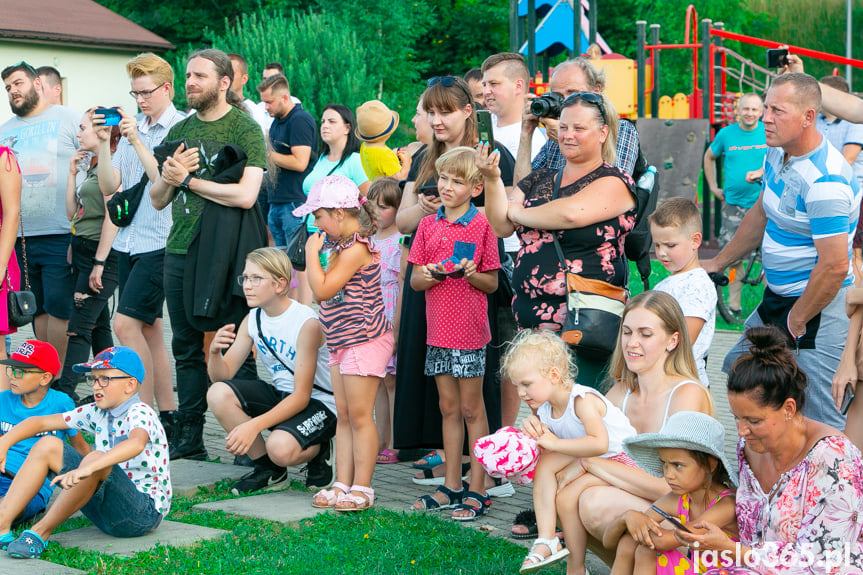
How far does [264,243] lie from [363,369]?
143 cm

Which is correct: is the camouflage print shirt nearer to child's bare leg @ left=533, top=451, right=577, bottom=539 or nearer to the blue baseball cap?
the blue baseball cap

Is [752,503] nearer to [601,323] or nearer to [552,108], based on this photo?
[601,323]

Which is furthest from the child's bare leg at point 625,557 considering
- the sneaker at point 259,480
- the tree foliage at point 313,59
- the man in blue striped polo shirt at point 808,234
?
the tree foliage at point 313,59

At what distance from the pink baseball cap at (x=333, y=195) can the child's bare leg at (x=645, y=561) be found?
235 cm

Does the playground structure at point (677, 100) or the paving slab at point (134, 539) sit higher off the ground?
the playground structure at point (677, 100)

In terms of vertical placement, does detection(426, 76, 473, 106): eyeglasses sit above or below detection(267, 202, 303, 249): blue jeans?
above

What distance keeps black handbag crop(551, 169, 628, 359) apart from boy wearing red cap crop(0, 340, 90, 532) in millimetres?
2476

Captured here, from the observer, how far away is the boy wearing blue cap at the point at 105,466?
14.1 ft

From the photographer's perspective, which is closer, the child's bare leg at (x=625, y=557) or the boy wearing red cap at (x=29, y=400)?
the child's bare leg at (x=625, y=557)

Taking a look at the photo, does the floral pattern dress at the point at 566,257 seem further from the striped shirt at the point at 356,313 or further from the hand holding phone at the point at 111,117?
the hand holding phone at the point at 111,117

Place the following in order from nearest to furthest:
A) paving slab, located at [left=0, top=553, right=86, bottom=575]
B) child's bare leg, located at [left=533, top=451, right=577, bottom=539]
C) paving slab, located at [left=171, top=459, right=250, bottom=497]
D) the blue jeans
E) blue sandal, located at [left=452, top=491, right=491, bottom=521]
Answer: child's bare leg, located at [left=533, top=451, right=577, bottom=539] < paving slab, located at [left=0, top=553, right=86, bottom=575] < blue sandal, located at [left=452, top=491, right=491, bottom=521] < paving slab, located at [left=171, top=459, right=250, bottom=497] < the blue jeans

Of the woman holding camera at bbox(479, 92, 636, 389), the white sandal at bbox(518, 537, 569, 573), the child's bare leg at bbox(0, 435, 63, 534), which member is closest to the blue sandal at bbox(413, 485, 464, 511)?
the woman holding camera at bbox(479, 92, 636, 389)

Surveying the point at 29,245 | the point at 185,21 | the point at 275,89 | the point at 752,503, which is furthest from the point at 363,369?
the point at 185,21

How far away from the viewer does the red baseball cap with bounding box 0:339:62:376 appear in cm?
483
